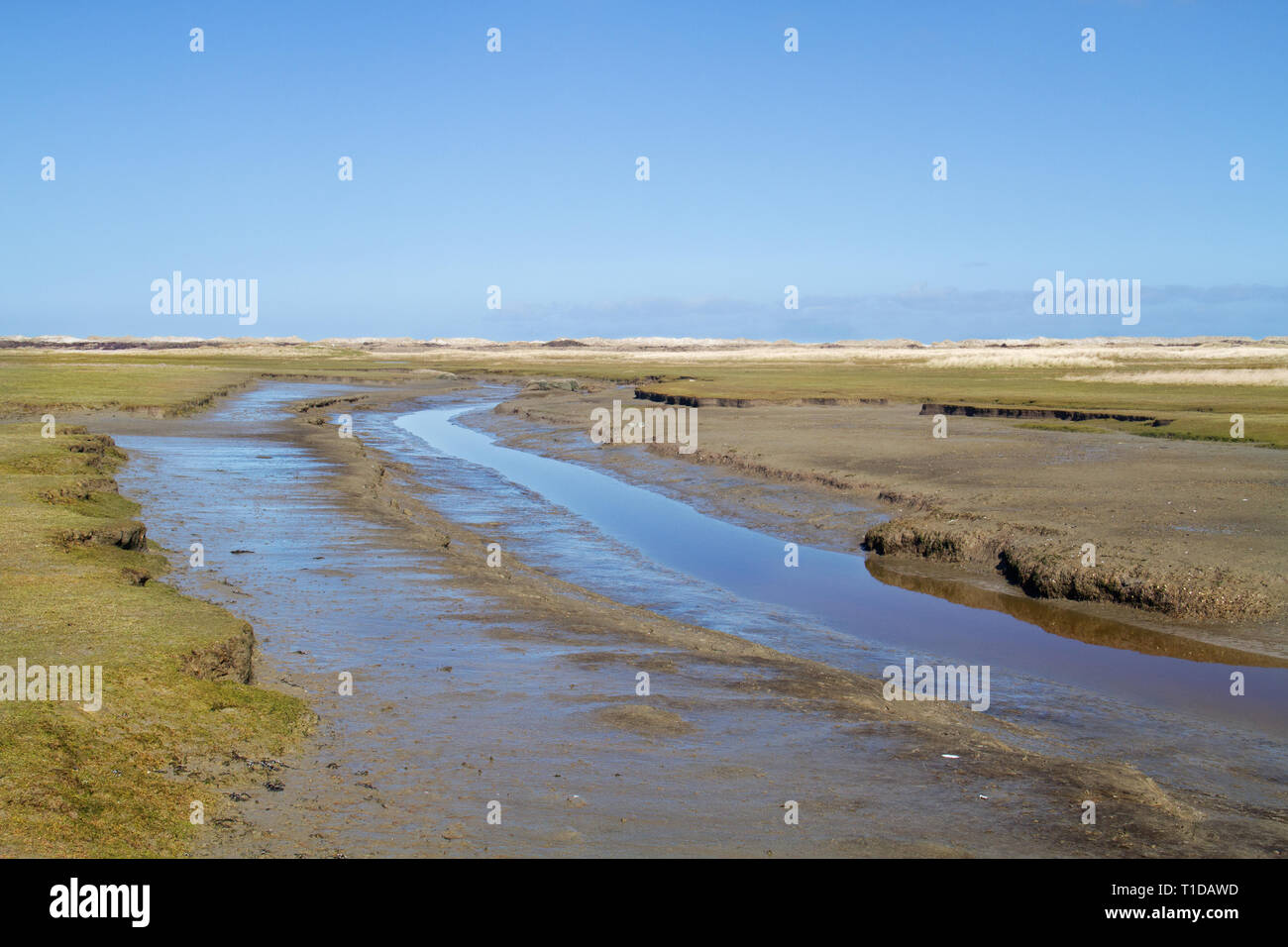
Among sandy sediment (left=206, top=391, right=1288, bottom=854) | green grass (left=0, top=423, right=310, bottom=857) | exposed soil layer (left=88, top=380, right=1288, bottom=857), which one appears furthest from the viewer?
sandy sediment (left=206, top=391, right=1288, bottom=854)

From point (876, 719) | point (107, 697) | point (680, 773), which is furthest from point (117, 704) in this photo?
point (876, 719)

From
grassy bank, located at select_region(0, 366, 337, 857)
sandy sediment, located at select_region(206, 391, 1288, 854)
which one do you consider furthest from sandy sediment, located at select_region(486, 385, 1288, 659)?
A: grassy bank, located at select_region(0, 366, 337, 857)

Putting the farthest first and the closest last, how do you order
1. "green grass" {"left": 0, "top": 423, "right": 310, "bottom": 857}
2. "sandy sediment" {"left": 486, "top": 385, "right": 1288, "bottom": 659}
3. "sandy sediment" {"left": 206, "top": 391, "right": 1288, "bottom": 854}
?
1. "sandy sediment" {"left": 486, "top": 385, "right": 1288, "bottom": 659}
2. "sandy sediment" {"left": 206, "top": 391, "right": 1288, "bottom": 854}
3. "green grass" {"left": 0, "top": 423, "right": 310, "bottom": 857}

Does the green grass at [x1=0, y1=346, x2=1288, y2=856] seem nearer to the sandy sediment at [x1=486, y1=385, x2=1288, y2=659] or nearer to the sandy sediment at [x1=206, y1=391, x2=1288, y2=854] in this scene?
the sandy sediment at [x1=206, y1=391, x2=1288, y2=854]

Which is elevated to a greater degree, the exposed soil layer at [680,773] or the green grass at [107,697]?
the green grass at [107,697]

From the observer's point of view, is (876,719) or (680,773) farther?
(876,719)

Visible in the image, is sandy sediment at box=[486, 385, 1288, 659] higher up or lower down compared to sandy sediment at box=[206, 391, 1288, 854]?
higher up

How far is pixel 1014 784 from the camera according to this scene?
8.40 m

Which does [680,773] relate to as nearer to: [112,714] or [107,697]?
[112,714]

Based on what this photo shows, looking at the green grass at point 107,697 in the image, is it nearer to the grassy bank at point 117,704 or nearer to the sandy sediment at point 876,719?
the grassy bank at point 117,704

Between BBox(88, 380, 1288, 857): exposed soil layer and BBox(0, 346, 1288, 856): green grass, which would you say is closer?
BBox(0, 346, 1288, 856): green grass

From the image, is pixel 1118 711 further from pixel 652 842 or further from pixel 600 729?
pixel 652 842

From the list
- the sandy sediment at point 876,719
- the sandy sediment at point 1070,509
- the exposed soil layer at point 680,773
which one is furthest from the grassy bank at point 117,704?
the sandy sediment at point 1070,509
